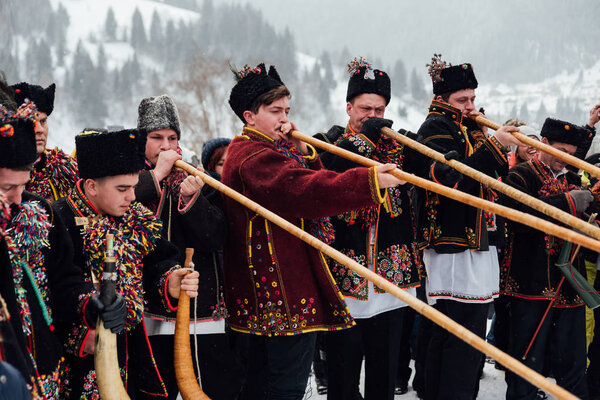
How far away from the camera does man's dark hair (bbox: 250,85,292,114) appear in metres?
3.41

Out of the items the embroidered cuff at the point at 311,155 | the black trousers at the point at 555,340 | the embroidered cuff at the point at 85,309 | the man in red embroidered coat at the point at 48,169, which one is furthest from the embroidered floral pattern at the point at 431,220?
the embroidered cuff at the point at 85,309

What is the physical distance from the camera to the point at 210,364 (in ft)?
11.9

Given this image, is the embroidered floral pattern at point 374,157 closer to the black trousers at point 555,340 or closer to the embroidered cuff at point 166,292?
the embroidered cuff at point 166,292

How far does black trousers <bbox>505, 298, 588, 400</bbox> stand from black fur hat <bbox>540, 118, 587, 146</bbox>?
1245mm

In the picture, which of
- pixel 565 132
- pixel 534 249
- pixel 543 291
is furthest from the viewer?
pixel 565 132

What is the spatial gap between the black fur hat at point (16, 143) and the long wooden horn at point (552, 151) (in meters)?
2.60

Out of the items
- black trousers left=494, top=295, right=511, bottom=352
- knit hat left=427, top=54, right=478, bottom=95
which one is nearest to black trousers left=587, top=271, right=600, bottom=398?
black trousers left=494, top=295, right=511, bottom=352

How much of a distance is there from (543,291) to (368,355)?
1.60m

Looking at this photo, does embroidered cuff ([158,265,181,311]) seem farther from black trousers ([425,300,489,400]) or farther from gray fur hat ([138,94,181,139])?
black trousers ([425,300,489,400])

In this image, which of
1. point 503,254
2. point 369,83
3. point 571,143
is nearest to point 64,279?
point 369,83

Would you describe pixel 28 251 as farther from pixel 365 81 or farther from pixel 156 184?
pixel 365 81

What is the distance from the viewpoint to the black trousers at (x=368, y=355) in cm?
372

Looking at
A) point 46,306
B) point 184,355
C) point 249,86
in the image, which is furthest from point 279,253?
point 46,306

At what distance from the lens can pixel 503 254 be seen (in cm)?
497
